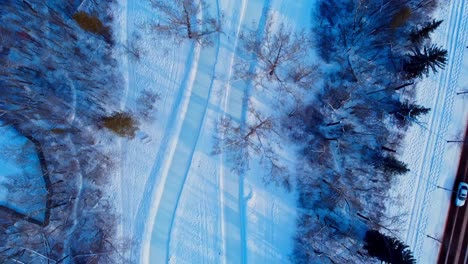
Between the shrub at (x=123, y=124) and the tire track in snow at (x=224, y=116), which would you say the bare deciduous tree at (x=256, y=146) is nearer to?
the tire track in snow at (x=224, y=116)

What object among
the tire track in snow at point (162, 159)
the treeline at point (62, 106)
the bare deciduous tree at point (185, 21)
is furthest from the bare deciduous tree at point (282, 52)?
the treeline at point (62, 106)

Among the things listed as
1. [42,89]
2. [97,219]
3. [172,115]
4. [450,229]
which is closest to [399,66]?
[450,229]

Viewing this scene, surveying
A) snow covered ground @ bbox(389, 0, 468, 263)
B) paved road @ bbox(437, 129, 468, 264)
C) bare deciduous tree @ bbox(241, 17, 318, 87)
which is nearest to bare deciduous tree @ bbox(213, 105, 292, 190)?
bare deciduous tree @ bbox(241, 17, 318, 87)

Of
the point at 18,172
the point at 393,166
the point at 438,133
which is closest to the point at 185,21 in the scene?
the point at 18,172

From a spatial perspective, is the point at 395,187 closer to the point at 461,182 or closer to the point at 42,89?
the point at 461,182

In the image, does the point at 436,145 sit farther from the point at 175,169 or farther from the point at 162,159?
the point at 162,159

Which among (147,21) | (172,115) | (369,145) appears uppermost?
(147,21)

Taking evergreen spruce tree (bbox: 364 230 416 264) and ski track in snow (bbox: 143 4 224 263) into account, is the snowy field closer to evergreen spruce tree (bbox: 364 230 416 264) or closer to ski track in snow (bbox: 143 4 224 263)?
ski track in snow (bbox: 143 4 224 263)
